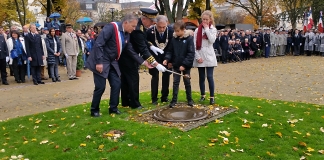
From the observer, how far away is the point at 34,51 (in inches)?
520

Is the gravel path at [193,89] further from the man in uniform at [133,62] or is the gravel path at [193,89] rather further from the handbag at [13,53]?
the man in uniform at [133,62]

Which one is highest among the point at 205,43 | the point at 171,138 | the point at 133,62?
the point at 205,43

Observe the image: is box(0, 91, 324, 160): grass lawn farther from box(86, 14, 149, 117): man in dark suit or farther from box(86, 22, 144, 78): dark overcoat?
box(86, 22, 144, 78): dark overcoat

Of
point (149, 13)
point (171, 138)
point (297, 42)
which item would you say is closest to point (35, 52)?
point (149, 13)

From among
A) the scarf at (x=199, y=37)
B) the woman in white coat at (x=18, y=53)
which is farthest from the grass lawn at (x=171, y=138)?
the woman in white coat at (x=18, y=53)

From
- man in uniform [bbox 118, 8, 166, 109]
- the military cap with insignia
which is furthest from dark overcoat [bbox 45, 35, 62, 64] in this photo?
the military cap with insignia

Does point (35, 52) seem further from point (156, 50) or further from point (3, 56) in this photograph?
point (156, 50)

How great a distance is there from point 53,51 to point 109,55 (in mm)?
7612

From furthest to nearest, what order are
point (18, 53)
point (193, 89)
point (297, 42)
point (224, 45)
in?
point (297, 42) < point (224, 45) < point (18, 53) < point (193, 89)

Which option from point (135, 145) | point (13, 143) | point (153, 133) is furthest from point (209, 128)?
point (13, 143)

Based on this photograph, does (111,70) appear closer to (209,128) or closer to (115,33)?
(115,33)

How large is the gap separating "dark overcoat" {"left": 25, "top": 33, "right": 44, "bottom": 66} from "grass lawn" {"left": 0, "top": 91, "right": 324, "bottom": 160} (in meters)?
6.21

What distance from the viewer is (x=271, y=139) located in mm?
5512

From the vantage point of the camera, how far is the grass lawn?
5.04 meters
